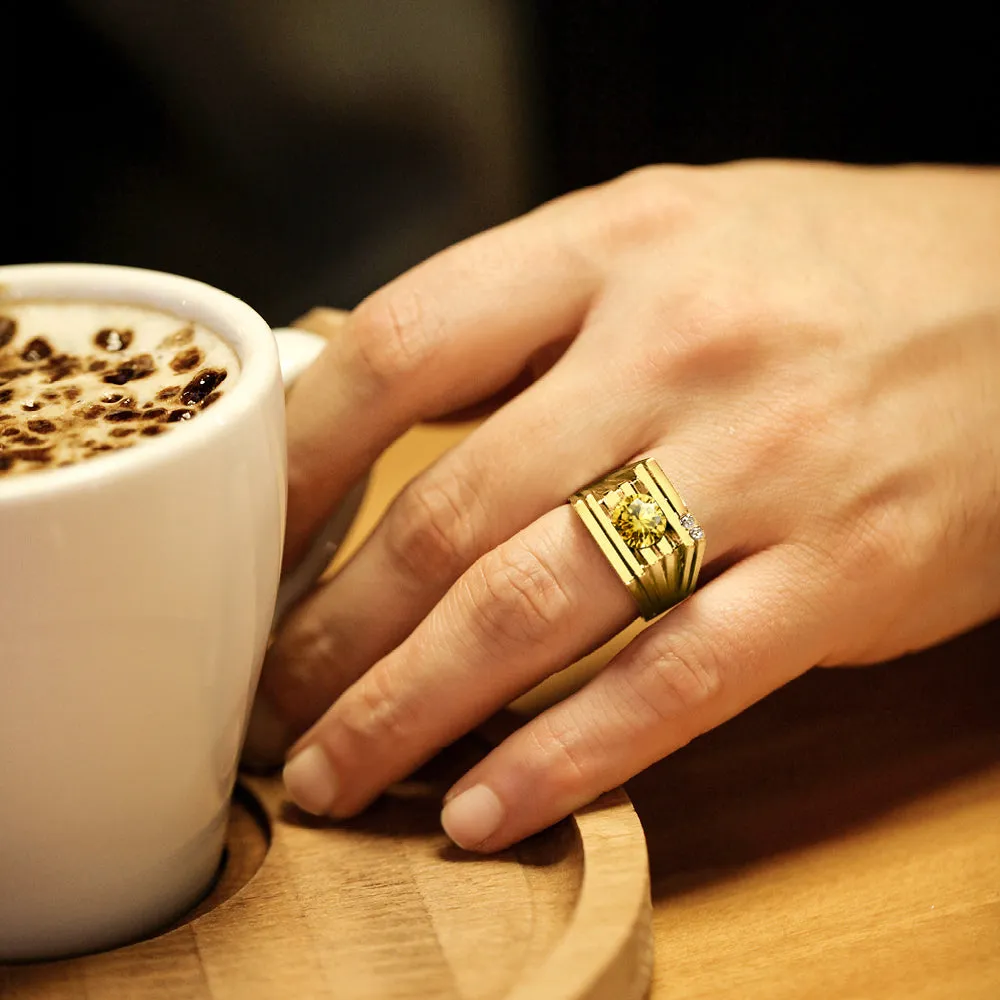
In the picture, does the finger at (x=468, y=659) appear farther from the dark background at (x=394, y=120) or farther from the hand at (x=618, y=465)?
the dark background at (x=394, y=120)

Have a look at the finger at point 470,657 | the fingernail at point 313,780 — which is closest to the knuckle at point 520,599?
the finger at point 470,657

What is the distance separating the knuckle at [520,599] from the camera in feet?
1.81

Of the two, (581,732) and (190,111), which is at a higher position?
(581,732)

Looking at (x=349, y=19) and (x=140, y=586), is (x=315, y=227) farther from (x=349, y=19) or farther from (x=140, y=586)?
(x=140, y=586)

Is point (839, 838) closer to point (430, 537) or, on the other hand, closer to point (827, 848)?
point (827, 848)

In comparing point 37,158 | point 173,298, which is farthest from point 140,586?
point 37,158

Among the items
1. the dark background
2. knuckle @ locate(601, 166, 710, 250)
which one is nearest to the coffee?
knuckle @ locate(601, 166, 710, 250)

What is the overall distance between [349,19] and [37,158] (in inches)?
16.8

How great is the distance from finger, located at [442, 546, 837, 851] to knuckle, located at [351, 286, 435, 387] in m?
0.17

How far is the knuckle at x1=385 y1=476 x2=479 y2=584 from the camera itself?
0.60 m

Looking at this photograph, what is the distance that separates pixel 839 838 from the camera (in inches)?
22.5

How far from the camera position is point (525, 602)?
1.81ft

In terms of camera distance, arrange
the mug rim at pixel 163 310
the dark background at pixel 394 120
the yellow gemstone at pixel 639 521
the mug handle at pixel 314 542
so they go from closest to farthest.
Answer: the mug rim at pixel 163 310
the yellow gemstone at pixel 639 521
the mug handle at pixel 314 542
the dark background at pixel 394 120

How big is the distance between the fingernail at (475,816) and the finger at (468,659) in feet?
0.14
